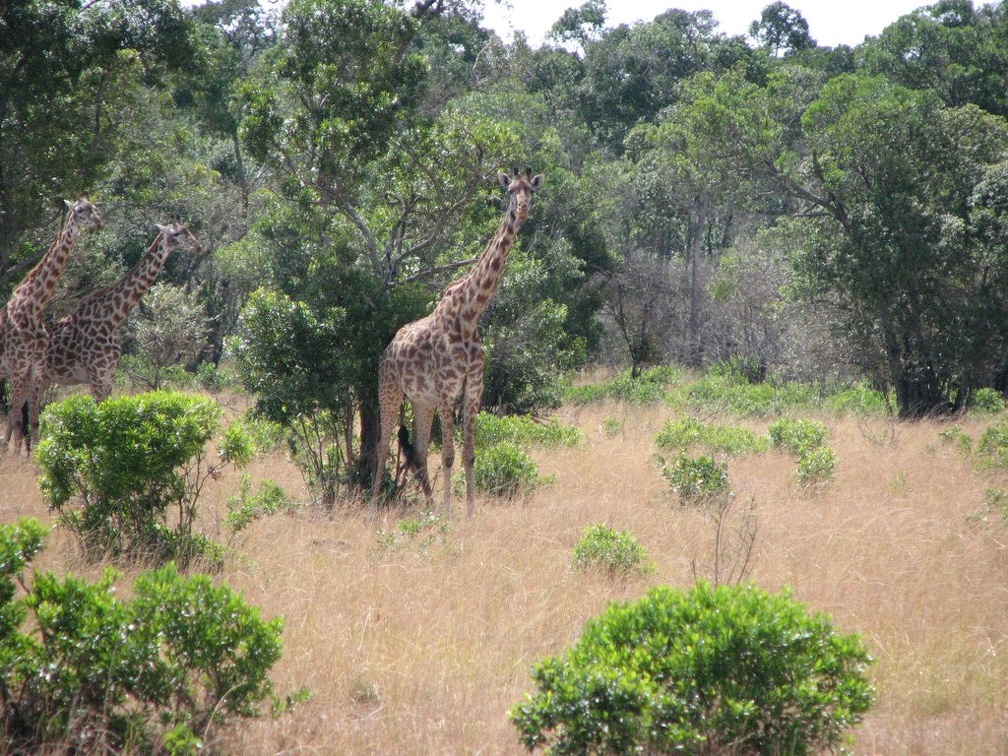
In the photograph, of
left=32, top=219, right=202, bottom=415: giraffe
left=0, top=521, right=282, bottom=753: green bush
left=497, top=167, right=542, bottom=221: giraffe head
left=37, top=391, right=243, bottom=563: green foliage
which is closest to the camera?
left=0, top=521, right=282, bottom=753: green bush

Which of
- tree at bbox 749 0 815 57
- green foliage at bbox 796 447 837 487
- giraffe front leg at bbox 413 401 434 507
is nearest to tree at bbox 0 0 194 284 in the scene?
giraffe front leg at bbox 413 401 434 507

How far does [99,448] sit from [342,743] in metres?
3.41

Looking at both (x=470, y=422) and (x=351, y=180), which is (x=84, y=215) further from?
(x=470, y=422)

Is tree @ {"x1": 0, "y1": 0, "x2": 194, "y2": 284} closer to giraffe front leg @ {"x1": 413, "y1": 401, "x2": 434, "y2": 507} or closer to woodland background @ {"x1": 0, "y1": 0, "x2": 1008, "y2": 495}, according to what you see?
woodland background @ {"x1": 0, "y1": 0, "x2": 1008, "y2": 495}

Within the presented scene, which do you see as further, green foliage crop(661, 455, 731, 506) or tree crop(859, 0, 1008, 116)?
tree crop(859, 0, 1008, 116)

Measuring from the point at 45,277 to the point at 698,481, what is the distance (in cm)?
749

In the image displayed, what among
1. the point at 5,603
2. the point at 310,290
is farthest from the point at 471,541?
the point at 5,603

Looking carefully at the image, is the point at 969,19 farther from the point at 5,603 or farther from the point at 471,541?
the point at 5,603

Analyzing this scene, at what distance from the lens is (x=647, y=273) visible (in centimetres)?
2561

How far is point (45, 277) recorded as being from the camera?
11.1 m

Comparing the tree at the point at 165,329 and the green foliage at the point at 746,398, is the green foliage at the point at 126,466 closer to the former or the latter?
the tree at the point at 165,329

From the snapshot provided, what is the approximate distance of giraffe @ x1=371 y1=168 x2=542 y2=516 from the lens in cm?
915

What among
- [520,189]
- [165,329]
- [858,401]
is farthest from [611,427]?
[165,329]

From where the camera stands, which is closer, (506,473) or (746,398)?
(506,473)
